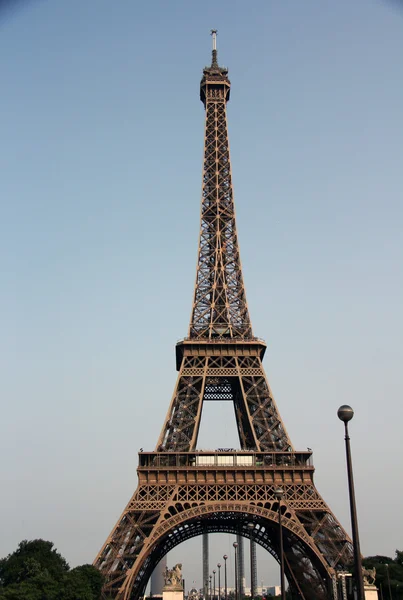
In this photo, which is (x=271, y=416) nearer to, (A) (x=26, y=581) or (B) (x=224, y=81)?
(A) (x=26, y=581)

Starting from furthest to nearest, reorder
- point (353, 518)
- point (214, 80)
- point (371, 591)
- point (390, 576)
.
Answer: point (214, 80)
point (390, 576)
point (371, 591)
point (353, 518)

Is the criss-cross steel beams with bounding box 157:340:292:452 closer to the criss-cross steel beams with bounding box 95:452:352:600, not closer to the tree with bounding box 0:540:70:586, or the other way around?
the criss-cross steel beams with bounding box 95:452:352:600

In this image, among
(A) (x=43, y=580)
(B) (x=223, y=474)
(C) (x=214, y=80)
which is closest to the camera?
(A) (x=43, y=580)

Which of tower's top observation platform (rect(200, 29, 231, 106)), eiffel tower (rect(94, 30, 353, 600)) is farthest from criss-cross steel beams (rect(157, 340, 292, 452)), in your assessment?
tower's top observation platform (rect(200, 29, 231, 106))

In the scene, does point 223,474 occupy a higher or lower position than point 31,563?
higher

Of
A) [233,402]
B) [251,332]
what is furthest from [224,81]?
[233,402]

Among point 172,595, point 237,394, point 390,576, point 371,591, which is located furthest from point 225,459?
point 390,576

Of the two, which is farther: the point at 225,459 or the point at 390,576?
the point at 390,576

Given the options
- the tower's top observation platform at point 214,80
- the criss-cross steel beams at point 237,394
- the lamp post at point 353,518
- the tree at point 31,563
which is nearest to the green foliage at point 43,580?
the tree at point 31,563

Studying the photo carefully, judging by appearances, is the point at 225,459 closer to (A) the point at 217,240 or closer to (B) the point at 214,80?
(A) the point at 217,240

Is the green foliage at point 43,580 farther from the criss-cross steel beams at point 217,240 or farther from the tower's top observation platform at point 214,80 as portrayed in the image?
the tower's top observation platform at point 214,80
